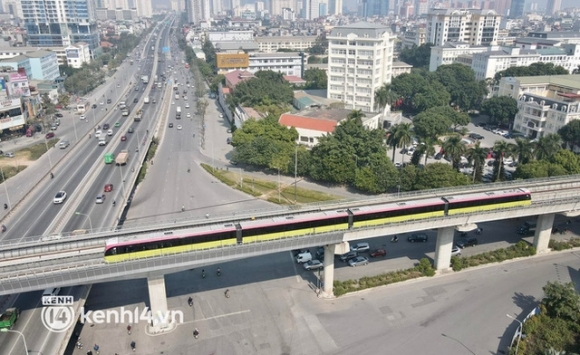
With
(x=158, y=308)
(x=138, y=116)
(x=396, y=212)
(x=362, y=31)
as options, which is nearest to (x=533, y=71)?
(x=362, y=31)

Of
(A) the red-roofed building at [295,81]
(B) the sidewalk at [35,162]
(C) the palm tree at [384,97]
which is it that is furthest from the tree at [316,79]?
(B) the sidewalk at [35,162]

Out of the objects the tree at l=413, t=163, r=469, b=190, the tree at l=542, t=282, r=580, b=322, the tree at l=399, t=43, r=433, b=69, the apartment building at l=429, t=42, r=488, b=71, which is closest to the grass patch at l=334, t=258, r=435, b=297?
the tree at l=542, t=282, r=580, b=322

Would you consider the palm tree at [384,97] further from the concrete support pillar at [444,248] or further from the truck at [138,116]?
the truck at [138,116]

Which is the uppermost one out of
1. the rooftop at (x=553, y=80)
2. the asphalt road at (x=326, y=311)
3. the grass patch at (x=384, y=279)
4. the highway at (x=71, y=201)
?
the rooftop at (x=553, y=80)

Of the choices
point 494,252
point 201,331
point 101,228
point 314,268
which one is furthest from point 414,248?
point 101,228

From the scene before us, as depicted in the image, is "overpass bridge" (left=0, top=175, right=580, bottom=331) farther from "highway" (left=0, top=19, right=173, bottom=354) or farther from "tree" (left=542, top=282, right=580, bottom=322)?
"tree" (left=542, top=282, right=580, bottom=322)

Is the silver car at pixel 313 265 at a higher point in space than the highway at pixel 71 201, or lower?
lower

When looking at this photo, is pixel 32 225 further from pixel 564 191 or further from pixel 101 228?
pixel 564 191
